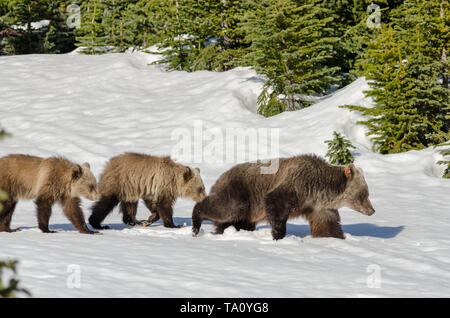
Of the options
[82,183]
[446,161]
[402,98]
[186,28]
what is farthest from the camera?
[186,28]

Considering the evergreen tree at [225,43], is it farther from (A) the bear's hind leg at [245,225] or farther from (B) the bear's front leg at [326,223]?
(B) the bear's front leg at [326,223]

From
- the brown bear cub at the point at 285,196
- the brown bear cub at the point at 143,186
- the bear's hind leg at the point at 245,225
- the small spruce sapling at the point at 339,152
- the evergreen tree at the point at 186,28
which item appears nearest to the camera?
the brown bear cub at the point at 285,196

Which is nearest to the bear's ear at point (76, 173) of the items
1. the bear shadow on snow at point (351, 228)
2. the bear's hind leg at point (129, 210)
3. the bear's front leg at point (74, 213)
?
the bear's front leg at point (74, 213)

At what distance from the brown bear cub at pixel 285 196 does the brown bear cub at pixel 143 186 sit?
1.49m

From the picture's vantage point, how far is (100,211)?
9055 millimetres

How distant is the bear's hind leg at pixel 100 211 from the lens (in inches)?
356

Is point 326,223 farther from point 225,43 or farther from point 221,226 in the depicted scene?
point 225,43

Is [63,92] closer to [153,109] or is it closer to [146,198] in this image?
[153,109]

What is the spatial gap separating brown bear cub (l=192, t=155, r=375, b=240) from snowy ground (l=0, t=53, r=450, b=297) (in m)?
0.27

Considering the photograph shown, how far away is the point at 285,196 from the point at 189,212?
4.10 m

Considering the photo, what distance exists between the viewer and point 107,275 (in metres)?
5.21

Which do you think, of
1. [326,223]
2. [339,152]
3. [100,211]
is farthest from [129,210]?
[339,152]

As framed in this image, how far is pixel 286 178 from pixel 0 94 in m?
17.2

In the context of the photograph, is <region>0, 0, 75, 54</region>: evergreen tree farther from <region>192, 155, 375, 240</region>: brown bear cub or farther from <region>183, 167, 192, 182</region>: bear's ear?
<region>192, 155, 375, 240</region>: brown bear cub
